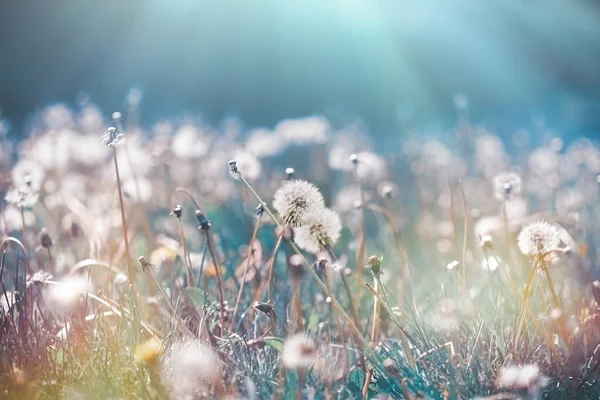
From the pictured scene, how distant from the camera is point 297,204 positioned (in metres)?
1.50

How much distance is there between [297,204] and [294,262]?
0.33 m

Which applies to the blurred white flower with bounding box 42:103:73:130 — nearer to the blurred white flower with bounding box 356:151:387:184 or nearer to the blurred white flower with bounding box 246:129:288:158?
the blurred white flower with bounding box 246:129:288:158

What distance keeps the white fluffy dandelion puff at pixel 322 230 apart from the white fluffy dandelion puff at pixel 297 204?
0.14 ft

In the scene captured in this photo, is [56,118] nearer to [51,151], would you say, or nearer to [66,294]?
[51,151]

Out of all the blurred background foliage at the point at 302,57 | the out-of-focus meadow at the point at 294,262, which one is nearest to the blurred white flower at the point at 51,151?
the out-of-focus meadow at the point at 294,262

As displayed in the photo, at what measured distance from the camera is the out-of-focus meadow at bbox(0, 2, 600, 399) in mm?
1471

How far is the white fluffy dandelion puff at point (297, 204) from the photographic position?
1.50 meters

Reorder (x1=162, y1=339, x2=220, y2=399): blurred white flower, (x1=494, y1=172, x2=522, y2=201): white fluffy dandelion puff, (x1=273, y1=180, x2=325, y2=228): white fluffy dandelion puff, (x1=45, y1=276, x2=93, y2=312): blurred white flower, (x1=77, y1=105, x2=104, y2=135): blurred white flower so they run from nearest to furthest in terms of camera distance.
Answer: (x1=162, y1=339, x2=220, y2=399): blurred white flower → (x1=273, y1=180, x2=325, y2=228): white fluffy dandelion puff → (x1=45, y1=276, x2=93, y2=312): blurred white flower → (x1=494, y1=172, x2=522, y2=201): white fluffy dandelion puff → (x1=77, y1=105, x2=104, y2=135): blurred white flower

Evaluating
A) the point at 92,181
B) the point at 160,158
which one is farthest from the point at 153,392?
the point at 92,181

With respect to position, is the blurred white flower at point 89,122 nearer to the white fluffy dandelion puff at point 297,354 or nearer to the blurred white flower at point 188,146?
the blurred white flower at point 188,146

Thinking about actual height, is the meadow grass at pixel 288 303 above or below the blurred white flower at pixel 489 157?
below

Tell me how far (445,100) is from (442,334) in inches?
317

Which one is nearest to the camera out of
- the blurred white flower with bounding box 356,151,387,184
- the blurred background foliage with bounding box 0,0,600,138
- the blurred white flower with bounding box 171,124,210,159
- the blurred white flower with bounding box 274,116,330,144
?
the blurred white flower with bounding box 356,151,387,184

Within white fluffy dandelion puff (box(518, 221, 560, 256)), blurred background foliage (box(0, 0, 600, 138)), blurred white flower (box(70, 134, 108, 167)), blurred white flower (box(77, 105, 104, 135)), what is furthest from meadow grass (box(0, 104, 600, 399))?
blurred background foliage (box(0, 0, 600, 138))
